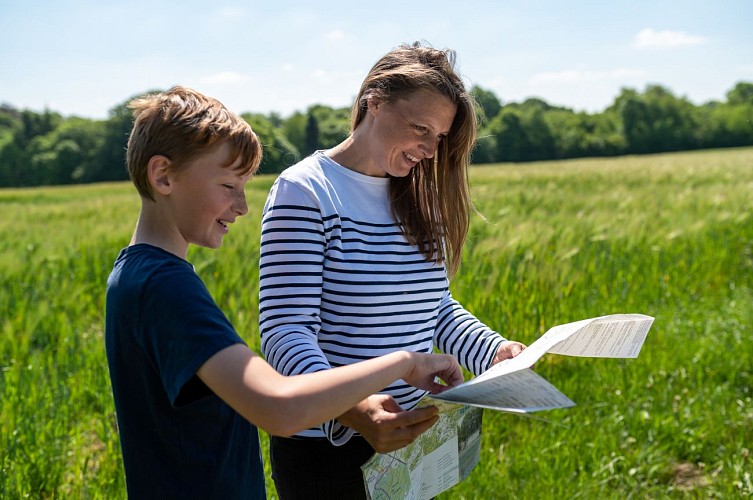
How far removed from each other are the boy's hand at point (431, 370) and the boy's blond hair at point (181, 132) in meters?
0.43

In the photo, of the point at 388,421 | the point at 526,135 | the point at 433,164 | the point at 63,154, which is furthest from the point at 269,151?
the point at 63,154

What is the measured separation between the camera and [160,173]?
1130mm

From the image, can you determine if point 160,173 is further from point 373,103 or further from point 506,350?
point 506,350

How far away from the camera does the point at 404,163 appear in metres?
1.65

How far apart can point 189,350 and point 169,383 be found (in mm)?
68

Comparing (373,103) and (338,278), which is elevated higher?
(373,103)

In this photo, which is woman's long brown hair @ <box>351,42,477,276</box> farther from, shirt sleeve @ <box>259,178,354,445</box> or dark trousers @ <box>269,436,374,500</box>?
dark trousers @ <box>269,436,374,500</box>

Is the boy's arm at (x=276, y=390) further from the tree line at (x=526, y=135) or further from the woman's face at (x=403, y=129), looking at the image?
the tree line at (x=526, y=135)

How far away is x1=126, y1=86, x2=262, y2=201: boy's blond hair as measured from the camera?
1128 mm

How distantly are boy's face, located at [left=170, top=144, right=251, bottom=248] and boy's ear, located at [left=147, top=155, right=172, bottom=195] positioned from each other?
0.5 inches

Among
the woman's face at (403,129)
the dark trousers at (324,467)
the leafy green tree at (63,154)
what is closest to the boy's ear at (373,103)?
the woman's face at (403,129)

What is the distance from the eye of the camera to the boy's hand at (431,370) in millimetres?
1199

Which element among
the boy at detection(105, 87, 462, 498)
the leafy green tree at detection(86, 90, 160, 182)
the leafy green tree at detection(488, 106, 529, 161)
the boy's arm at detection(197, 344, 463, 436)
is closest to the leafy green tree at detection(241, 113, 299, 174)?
the boy at detection(105, 87, 462, 498)

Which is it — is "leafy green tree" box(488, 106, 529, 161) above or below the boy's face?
above
